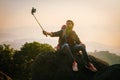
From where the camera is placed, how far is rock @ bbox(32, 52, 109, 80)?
14.1 metres

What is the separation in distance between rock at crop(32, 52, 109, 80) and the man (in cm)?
35

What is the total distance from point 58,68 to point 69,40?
150 centimetres

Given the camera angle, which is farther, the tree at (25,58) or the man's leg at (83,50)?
the tree at (25,58)

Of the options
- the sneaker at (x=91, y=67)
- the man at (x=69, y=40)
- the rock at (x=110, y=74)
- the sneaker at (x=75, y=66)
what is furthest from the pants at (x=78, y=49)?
the rock at (x=110, y=74)

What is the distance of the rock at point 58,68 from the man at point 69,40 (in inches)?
13.7

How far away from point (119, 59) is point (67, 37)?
174m

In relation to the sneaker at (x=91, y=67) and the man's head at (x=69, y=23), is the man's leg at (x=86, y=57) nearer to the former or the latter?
the sneaker at (x=91, y=67)

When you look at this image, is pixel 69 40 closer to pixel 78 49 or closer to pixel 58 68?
pixel 78 49

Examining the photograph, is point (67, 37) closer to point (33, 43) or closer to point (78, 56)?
point (78, 56)

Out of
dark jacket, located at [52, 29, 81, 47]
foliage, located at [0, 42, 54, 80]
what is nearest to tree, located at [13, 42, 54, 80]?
foliage, located at [0, 42, 54, 80]

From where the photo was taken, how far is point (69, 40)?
15.3 metres

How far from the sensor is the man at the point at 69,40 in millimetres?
14680

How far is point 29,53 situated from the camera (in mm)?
60719

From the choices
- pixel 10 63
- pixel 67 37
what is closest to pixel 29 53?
pixel 10 63
